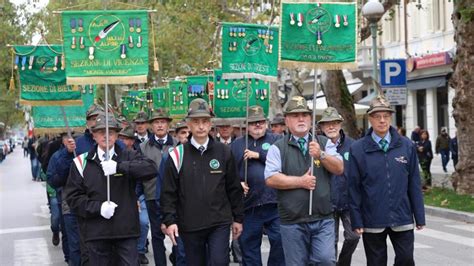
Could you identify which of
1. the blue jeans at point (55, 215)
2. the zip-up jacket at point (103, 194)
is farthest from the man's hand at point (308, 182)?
the blue jeans at point (55, 215)

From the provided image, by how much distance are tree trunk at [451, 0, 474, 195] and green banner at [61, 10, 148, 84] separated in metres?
11.4

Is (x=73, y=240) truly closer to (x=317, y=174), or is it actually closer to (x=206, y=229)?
(x=206, y=229)

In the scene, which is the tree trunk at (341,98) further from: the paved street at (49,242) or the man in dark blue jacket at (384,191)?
the man in dark blue jacket at (384,191)

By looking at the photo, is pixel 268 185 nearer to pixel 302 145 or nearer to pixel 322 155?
pixel 302 145

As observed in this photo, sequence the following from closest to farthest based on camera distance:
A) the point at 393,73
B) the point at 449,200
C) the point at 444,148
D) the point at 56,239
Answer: the point at 56,239
the point at 449,200
the point at 393,73
the point at 444,148

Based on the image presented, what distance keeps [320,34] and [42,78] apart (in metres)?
4.10

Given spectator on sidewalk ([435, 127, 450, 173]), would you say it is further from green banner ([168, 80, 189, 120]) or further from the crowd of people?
the crowd of people

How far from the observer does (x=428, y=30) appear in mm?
38125

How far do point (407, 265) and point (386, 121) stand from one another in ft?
4.21

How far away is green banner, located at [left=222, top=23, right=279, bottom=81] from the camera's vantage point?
11.1 meters

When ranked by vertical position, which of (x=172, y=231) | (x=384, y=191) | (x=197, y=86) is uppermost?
(x=197, y=86)

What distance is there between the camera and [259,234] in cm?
938

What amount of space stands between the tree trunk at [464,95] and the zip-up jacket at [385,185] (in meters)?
11.3

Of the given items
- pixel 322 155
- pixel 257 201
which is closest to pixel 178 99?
pixel 257 201
